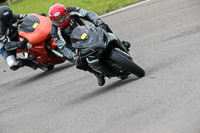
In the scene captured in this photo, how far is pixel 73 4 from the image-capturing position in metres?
22.6

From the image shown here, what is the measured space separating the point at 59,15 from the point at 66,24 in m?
0.30

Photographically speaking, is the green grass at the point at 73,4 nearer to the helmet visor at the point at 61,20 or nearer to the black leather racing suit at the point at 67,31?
the black leather racing suit at the point at 67,31

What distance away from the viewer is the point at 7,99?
1077cm

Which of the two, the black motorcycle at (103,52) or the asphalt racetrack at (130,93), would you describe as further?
the black motorcycle at (103,52)

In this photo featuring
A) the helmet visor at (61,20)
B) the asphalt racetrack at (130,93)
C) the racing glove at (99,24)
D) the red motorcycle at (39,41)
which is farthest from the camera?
the red motorcycle at (39,41)

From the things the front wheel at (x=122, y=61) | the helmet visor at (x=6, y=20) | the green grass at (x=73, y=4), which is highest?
the front wheel at (x=122, y=61)

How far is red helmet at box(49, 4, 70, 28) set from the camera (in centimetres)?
881

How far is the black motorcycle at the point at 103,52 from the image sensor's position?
809 cm

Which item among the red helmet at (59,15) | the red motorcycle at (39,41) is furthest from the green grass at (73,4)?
the red helmet at (59,15)

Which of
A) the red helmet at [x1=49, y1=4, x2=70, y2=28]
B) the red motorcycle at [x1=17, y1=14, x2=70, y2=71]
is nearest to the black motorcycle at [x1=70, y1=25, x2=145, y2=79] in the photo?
the red helmet at [x1=49, y1=4, x2=70, y2=28]

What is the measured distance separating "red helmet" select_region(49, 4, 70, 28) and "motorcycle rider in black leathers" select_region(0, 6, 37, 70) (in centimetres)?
289

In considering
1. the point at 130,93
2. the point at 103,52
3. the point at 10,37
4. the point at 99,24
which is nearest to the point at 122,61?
the point at 103,52

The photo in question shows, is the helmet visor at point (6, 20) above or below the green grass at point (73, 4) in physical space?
above

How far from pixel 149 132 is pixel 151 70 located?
340cm
